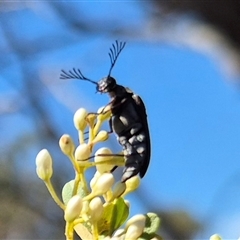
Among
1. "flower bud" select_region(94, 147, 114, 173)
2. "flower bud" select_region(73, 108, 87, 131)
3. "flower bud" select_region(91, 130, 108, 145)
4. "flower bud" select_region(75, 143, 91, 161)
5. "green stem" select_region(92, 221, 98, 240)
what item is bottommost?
"green stem" select_region(92, 221, 98, 240)

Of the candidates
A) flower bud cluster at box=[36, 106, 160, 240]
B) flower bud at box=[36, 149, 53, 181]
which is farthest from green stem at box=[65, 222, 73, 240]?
flower bud at box=[36, 149, 53, 181]

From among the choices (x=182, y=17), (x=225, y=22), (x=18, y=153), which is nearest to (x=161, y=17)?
(x=182, y=17)

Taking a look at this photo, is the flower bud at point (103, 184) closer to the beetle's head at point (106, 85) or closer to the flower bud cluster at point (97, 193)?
the flower bud cluster at point (97, 193)

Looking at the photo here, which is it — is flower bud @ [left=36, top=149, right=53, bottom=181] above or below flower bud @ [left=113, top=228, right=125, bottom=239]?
above

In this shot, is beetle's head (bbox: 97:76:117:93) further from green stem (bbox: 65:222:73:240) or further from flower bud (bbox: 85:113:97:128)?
green stem (bbox: 65:222:73:240)

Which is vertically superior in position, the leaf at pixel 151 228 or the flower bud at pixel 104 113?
the flower bud at pixel 104 113

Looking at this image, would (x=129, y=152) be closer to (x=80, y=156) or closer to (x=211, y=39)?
(x=80, y=156)

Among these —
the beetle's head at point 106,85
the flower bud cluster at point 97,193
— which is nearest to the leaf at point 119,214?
the flower bud cluster at point 97,193
